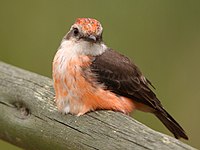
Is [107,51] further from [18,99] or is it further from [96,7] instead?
[96,7]

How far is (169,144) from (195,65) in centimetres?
390

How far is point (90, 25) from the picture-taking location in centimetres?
521

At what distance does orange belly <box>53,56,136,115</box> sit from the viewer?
5035mm

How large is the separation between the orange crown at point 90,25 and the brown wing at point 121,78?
205 mm

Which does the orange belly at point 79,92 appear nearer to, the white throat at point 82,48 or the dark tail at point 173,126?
the white throat at point 82,48

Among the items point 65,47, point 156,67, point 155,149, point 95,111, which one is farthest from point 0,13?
point 155,149

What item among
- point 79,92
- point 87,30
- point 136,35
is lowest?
point 136,35

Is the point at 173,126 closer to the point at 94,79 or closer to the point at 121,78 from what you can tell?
the point at 121,78

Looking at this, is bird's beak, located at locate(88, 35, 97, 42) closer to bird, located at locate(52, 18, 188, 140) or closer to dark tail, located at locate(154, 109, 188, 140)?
bird, located at locate(52, 18, 188, 140)

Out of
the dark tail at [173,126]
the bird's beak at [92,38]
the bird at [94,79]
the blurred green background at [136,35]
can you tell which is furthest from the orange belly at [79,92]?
the blurred green background at [136,35]

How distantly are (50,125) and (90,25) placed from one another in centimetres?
81

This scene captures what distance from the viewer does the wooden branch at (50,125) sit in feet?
14.5

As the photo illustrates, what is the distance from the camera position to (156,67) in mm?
7941

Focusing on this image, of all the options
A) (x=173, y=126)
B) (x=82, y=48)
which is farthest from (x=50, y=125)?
(x=173, y=126)
